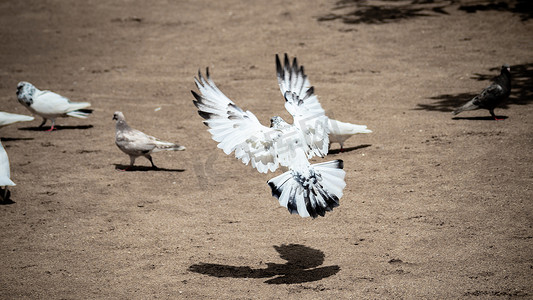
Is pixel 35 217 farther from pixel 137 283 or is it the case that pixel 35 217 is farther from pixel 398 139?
pixel 398 139

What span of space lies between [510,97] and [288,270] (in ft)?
18.7

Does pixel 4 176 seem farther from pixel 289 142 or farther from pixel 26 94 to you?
pixel 289 142

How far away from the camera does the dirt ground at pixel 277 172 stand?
4785 mm

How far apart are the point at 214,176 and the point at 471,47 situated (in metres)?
6.76

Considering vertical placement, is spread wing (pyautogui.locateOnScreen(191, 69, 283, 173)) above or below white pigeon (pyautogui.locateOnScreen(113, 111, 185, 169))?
above

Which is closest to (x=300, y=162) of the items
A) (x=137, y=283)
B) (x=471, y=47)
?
(x=137, y=283)

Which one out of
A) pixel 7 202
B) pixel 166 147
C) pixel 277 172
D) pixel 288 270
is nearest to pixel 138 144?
pixel 166 147

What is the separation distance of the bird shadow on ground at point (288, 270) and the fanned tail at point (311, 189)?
53cm

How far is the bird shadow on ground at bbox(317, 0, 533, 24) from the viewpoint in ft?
43.0

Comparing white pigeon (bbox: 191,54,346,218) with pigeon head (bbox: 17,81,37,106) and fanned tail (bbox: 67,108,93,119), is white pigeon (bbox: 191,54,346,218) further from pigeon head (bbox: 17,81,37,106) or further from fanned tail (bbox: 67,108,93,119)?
pigeon head (bbox: 17,81,37,106)

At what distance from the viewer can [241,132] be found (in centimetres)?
504

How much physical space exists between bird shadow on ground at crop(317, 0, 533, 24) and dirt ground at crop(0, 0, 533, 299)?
9 cm

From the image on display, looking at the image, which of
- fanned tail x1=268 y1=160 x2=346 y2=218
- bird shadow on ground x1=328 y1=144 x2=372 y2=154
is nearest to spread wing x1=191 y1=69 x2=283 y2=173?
fanned tail x1=268 y1=160 x2=346 y2=218

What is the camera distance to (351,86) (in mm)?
9922
